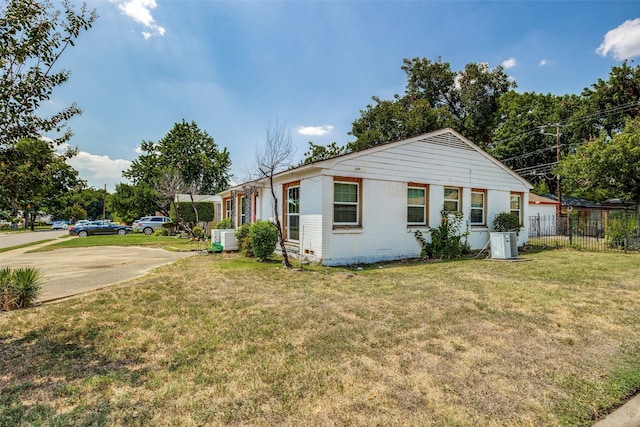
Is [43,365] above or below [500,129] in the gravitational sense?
below

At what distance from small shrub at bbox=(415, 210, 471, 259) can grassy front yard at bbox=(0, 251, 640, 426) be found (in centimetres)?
502

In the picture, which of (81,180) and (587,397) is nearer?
(587,397)

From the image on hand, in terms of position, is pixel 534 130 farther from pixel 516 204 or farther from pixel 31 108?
pixel 31 108

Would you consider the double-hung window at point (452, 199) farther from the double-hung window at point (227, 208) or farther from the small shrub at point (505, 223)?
the double-hung window at point (227, 208)

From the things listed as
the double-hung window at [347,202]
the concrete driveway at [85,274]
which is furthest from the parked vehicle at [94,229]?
the double-hung window at [347,202]

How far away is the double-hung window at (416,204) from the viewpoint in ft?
39.1

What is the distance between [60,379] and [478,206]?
48.1 ft

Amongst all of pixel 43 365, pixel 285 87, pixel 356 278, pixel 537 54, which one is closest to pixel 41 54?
pixel 43 365

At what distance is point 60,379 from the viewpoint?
10.3 ft

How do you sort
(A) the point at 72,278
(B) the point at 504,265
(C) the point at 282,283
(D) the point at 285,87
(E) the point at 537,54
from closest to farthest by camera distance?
(C) the point at 282,283 < (A) the point at 72,278 < (B) the point at 504,265 < (D) the point at 285,87 < (E) the point at 537,54

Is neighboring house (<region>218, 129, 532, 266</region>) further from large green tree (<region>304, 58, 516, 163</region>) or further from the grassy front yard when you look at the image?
large green tree (<region>304, 58, 516, 163</region>)

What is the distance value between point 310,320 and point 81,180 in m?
3.69

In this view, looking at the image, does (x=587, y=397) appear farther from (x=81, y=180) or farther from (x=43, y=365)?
(x=81, y=180)

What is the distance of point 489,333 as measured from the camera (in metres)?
4.39
